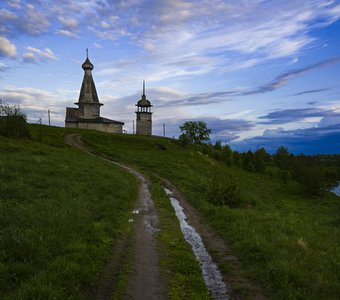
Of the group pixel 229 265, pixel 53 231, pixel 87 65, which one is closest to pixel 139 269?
pixel 229 265

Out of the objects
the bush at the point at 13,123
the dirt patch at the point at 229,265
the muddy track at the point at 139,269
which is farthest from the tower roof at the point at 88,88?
the muddy track at the point at 139,269

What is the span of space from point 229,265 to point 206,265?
0.74 meters

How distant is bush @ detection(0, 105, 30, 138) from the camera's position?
55.1m

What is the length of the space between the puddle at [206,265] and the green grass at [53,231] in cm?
288

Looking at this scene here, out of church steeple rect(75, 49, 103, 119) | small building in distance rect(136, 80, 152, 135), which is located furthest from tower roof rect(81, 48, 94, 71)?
small building in distance rect(136, 80, 152, 135)

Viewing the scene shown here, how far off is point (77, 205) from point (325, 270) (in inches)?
449

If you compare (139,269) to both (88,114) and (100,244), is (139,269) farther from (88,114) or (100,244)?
(88,114)

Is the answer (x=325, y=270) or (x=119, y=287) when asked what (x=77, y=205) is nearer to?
(x=119, y=287)

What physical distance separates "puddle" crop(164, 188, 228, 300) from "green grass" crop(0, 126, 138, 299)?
288cm

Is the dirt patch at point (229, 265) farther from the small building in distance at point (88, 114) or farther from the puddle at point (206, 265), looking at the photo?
the small building in distance at point (88, 114)

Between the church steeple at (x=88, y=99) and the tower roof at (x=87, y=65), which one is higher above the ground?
the tower roof at (x=87, y=65)

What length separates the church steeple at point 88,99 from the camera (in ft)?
331

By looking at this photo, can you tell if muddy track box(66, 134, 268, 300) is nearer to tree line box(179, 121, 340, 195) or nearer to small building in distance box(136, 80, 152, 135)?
tree line box(179, 121, 340, 195)

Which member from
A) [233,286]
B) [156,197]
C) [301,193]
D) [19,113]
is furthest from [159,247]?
[301,193]
